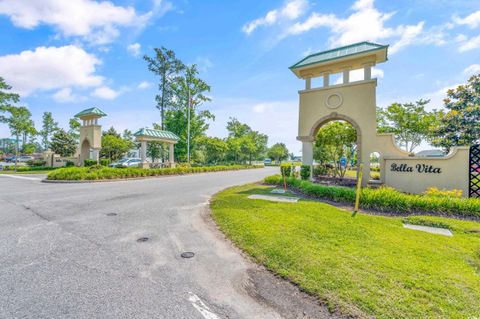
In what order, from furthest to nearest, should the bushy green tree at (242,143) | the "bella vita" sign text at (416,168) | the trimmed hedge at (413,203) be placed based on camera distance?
1. the bushy green tree at (242,143)
2. the "bella vita" sign text at (416,168)
3. the trimmed hedge at (413,203)

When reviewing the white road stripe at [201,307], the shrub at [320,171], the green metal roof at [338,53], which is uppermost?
the green metal roof at [338,53]

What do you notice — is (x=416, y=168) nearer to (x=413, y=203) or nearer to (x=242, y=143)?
(x=413, y=203)

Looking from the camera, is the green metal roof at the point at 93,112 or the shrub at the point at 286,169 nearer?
the shrub at the point at 286,169

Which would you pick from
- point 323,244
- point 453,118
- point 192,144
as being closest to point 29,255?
point 323,244

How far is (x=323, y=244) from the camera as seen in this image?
4223mm

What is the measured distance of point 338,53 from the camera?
1129 centimetres

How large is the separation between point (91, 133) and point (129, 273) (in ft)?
81.0

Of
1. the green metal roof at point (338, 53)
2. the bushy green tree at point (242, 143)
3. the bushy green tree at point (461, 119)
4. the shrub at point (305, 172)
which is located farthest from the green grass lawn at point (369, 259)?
the bushy green tree at point (242, 143)

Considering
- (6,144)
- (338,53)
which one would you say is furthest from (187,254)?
(6,144)

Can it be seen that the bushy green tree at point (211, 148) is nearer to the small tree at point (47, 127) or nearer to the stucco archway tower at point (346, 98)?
the stucco archway tower at point (346, 98)

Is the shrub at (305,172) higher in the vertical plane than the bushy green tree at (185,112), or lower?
lower

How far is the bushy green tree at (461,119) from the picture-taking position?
12516 mm

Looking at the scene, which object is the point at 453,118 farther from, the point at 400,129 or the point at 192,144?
the point at 192,144

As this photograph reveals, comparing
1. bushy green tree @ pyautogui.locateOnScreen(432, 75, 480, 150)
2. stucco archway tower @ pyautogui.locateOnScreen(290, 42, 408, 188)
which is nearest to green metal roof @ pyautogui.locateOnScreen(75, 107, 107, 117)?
stucco archway tower @ pyautogui.locateOnScreen(290, 42, 408, 188)
